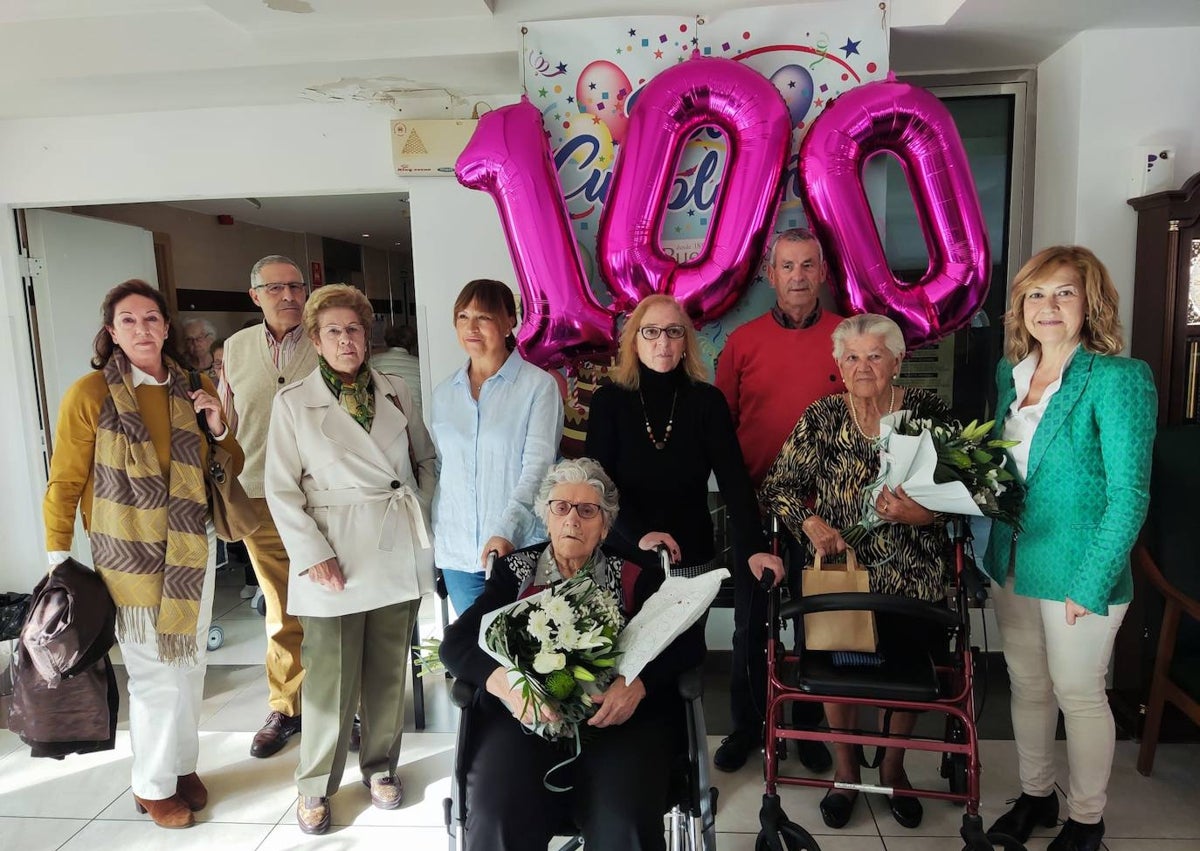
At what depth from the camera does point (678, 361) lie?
2.32 metres

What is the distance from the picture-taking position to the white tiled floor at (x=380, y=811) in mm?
2285

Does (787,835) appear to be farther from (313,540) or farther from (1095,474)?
(313,540)

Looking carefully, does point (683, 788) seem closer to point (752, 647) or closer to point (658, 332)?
point (752, 647)

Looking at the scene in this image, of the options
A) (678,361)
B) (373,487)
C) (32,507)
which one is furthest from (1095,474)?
(32,507)

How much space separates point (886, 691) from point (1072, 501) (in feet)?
2.25

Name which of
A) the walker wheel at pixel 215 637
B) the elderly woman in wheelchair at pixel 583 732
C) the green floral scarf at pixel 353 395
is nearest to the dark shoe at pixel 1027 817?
the elderly woman in wheelchair at pixel 583 732

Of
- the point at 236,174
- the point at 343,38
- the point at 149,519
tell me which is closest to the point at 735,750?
the point at 149,519

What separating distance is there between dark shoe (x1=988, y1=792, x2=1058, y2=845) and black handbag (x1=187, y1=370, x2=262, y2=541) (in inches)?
95.5

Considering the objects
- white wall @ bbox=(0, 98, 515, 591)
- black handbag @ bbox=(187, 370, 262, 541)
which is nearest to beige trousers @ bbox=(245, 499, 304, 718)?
black handbag @ bbox=(187, 370, 262, 541)

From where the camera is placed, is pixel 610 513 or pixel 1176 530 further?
pixel 1176 530

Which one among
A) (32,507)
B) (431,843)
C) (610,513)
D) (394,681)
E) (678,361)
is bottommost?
(431,843)

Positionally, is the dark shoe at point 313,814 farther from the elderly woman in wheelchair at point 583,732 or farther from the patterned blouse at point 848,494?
the patterned blouse at point 848,494

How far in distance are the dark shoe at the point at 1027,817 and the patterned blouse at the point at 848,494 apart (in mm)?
700

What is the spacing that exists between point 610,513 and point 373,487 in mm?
755
